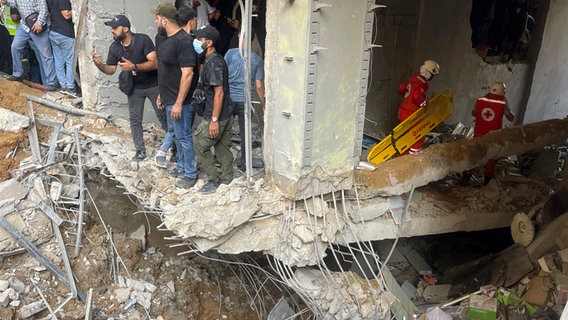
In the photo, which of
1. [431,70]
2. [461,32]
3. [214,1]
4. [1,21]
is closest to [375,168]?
[431,70]

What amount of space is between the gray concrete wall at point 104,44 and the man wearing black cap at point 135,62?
48.0 inches

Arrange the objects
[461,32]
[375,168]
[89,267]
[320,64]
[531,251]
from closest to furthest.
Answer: [320,64]
[375,168]
[531,251]
[89,267]
[461,32]

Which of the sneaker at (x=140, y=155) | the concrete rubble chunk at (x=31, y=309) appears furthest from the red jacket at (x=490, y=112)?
the concrete rubble chunk at (x=31, y=309)

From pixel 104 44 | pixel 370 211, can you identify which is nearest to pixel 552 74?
pixel 370 211

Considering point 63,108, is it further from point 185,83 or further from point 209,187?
point 209,187

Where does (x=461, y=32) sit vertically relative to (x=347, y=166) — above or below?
above

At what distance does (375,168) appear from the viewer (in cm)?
527

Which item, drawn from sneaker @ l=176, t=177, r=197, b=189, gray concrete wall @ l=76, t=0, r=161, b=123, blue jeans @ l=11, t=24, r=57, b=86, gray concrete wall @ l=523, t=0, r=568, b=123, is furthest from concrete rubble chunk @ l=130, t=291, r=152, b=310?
gray concrete wall @ l=523, t=0, r=568, b=123

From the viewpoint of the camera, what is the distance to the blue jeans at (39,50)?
791 centimetres

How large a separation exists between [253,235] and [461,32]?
6.65m

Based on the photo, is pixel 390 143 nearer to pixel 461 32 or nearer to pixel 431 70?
pixel 431 70

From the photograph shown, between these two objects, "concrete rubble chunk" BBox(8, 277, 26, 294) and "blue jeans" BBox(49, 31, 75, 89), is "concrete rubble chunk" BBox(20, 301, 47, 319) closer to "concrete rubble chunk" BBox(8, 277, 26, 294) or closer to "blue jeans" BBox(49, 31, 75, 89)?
"concrete rubble chunk" BBox(8, 277, 26, 294)

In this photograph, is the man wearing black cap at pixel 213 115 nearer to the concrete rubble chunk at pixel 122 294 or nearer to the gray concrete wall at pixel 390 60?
the concrete rubble chunk at pixel 122 294

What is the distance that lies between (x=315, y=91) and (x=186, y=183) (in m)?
1.96
